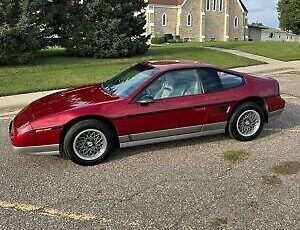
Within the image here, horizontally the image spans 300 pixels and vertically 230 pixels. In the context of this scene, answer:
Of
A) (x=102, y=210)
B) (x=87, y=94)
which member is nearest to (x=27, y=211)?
(x=102, y=210)

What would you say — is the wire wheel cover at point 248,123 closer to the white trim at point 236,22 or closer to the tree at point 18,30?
the tree at point 18,30

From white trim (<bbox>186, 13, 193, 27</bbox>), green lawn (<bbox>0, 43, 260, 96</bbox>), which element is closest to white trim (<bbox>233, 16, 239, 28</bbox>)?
white trim (<bbox>186, 13, 193, 27</bbox>)

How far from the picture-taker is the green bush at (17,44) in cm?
1375

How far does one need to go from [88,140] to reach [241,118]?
249 cm

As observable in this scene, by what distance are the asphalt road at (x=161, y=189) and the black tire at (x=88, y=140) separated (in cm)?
14

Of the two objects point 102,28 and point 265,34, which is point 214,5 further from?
point 102,28

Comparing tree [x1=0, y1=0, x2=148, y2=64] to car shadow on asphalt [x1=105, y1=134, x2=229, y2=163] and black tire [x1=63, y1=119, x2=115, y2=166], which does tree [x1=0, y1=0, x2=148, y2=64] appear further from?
black tire [x1=63, y1=119, x2=115, y2=166]

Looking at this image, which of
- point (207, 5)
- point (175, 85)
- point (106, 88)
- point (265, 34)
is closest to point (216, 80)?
point (175, 85)

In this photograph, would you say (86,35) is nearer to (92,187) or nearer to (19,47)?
(19,47)

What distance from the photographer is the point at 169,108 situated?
5.05 m

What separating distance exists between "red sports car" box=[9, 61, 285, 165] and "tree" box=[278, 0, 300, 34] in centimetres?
4268

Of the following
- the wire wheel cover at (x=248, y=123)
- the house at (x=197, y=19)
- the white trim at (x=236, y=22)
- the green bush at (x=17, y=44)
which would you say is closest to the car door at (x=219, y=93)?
the wire wheel cover at (x=248, y=123)

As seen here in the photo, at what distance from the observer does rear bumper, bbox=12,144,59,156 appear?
15.0 feet

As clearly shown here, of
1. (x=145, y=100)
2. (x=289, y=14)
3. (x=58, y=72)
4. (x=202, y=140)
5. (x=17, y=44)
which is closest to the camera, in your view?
(x=145, y=100)
